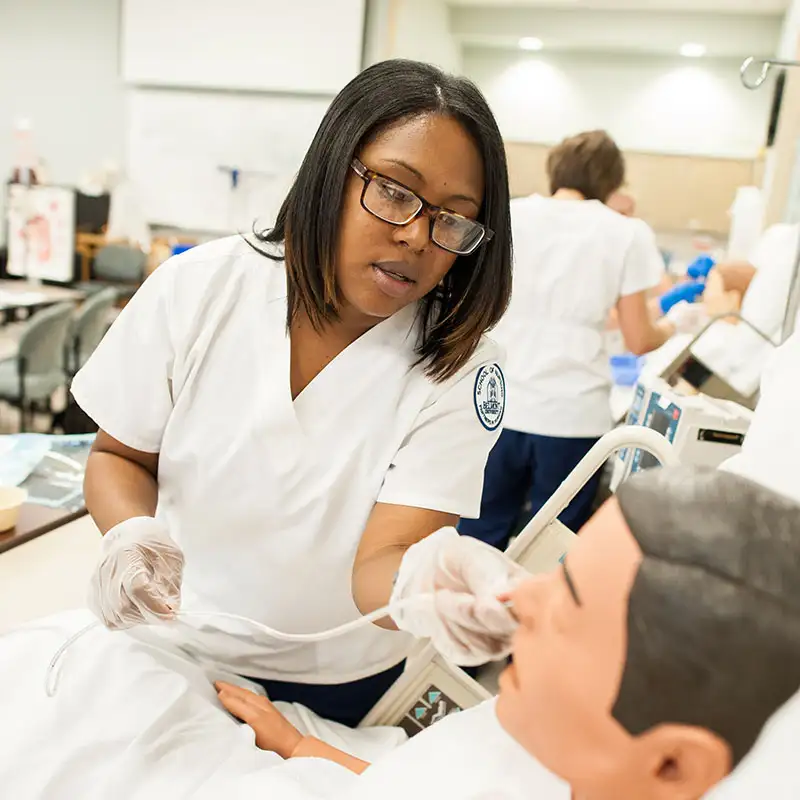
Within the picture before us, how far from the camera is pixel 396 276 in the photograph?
961mm

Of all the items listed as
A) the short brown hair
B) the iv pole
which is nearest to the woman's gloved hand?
the short brown hair

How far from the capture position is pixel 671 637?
475 mm

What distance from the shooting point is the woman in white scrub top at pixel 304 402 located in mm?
962

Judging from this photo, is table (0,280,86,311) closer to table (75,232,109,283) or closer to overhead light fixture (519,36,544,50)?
table (75,232,109,283)

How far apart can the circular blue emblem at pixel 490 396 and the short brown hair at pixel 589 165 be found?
135cm

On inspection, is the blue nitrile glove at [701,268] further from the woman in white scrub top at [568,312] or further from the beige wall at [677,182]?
the beige wall at [677,182]

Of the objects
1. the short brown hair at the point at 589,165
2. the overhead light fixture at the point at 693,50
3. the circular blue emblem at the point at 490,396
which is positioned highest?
the overhead light fixture at the point at 693,50

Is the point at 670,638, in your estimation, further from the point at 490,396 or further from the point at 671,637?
the point at 490,396

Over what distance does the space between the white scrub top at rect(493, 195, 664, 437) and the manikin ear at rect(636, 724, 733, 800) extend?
179 cm

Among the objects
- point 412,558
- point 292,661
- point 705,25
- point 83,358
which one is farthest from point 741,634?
point 705,25

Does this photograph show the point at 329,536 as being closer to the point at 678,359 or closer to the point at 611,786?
the point at 611,786

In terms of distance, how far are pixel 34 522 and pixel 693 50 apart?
6.00 meters

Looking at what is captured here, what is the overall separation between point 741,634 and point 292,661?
0.79 m

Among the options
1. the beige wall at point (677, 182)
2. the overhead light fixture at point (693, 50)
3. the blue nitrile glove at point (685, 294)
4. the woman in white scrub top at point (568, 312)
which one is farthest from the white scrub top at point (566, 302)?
the overhead light fixture at point (693, 50)
